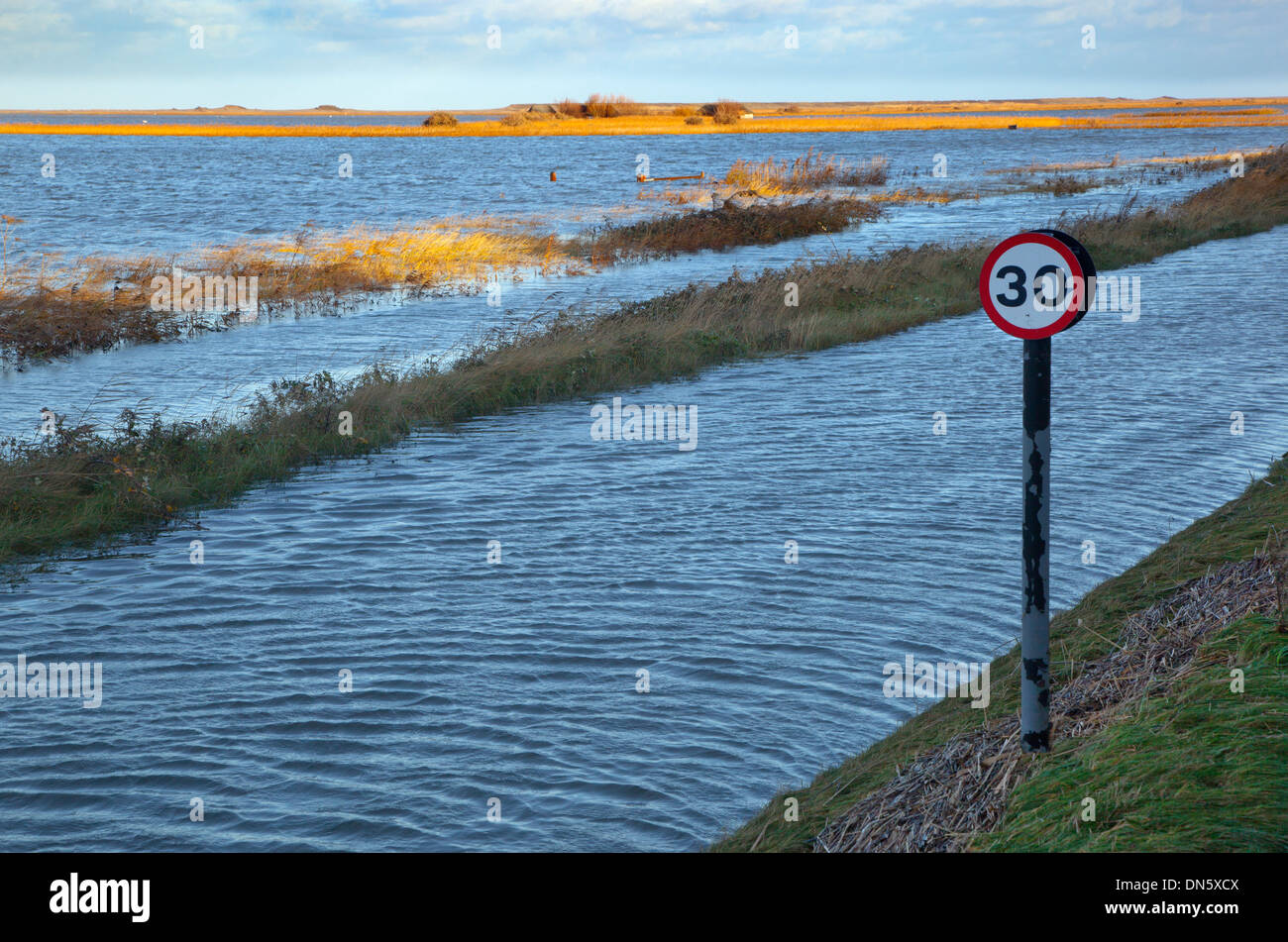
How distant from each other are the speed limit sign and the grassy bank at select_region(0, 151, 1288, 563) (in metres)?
8.55

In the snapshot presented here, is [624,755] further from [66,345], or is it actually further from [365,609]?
[66,345]

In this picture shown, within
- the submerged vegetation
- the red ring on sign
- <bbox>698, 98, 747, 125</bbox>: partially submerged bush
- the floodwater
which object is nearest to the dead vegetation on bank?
the floodwater

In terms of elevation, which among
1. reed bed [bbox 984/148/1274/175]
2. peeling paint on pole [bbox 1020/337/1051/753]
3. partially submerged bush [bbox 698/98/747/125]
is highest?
partially submerged bush [bbox 698/98/747/125]

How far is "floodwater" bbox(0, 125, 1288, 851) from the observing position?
222 inches

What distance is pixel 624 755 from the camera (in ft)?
19.7

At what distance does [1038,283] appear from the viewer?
14.1 feet

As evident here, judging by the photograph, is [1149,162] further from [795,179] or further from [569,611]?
[569,611]

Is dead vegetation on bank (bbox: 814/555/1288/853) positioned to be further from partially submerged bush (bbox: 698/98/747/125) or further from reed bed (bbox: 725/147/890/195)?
partially submerged bush (bbox: 698/98/747/125)

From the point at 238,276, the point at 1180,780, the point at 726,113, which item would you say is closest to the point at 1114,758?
the point at 1180,780

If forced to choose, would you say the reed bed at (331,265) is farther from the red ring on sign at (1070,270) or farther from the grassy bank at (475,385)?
the red ring on sign at (1070,270)

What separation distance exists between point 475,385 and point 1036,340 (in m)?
11.6

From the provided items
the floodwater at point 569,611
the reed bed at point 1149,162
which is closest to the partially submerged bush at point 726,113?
the reed bed at point 1149,162

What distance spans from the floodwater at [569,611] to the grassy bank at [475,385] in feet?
1.58
